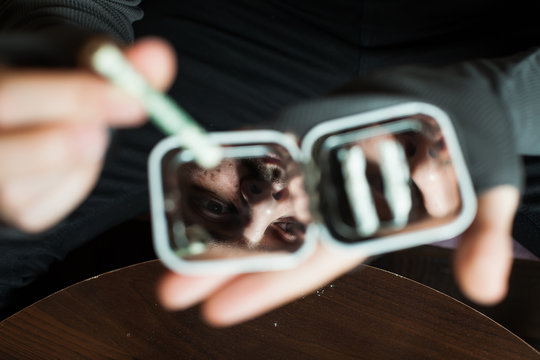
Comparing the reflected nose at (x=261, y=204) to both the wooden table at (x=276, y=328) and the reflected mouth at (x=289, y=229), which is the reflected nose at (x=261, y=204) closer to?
the reflected mouth at (x=289, y=229)

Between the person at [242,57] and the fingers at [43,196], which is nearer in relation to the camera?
the fingers at [43,196]

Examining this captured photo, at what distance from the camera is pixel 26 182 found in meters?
0.23

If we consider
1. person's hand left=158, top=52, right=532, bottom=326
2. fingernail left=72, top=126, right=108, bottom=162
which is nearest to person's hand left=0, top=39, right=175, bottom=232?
fingernail left=72, top=126, right=108, bottom=162

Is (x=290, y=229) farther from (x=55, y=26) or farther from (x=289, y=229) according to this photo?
(x=55, y=26)

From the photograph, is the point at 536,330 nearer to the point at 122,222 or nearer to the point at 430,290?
the point at 430,290

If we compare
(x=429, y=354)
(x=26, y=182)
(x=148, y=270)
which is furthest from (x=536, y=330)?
(x=26, y=182)

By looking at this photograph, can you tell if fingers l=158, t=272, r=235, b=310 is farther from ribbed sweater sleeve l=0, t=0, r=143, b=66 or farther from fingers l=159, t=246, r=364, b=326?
ribbed sweater sleeve l=0, t=0, r=143, b=66

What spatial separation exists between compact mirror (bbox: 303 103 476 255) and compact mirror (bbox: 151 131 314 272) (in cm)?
2

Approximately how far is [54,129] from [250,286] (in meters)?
0.15

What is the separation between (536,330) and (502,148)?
32 centimetres

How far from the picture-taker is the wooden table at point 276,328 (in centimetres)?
38

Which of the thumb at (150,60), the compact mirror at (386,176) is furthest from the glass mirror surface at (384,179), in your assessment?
the thumb at (150,60)

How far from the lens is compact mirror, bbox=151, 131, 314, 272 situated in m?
0.27

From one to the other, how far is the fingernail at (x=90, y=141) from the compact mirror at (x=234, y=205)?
0.15 ft
